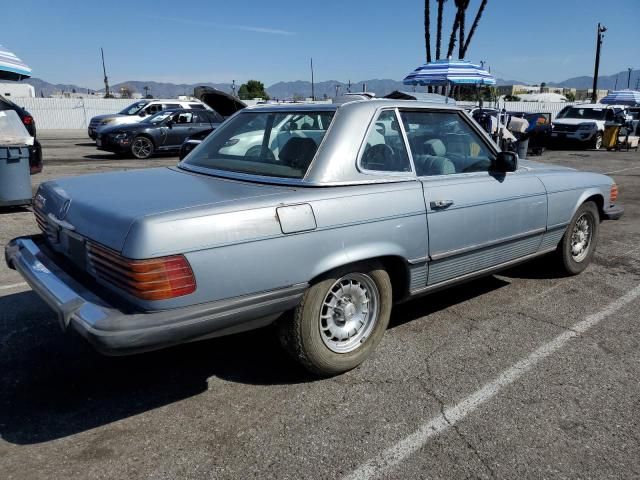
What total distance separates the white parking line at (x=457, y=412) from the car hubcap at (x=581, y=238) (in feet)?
3.56

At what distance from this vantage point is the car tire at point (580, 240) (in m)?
4.73

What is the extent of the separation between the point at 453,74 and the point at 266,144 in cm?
1377

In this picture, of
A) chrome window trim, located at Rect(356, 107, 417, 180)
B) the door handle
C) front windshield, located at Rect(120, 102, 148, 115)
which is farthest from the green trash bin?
front windshield, located at Rect(120, 102, 148, 115)

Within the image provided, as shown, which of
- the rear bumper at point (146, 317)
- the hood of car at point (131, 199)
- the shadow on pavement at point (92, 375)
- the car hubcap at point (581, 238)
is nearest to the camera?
the rear bumper at point (146, 317)

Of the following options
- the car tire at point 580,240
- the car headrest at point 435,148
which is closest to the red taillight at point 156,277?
the car headrest at point 435,148

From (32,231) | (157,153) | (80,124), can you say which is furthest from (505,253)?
(80,124)

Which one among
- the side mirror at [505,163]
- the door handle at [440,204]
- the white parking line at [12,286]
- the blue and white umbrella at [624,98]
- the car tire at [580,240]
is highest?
the blue and white umbrella at [624,98]

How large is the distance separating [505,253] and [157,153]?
43.7 ft

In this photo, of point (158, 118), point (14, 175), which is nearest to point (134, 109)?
A: point (158, 118)

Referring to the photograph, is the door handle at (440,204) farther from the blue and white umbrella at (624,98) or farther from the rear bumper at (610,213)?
the blue and white umbrella at (624,98)

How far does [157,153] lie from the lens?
608 inches

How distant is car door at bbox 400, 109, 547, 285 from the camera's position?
3.42 m

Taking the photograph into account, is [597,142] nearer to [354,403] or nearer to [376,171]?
[376,171]

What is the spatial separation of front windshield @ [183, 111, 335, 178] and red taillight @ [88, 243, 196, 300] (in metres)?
0.96
